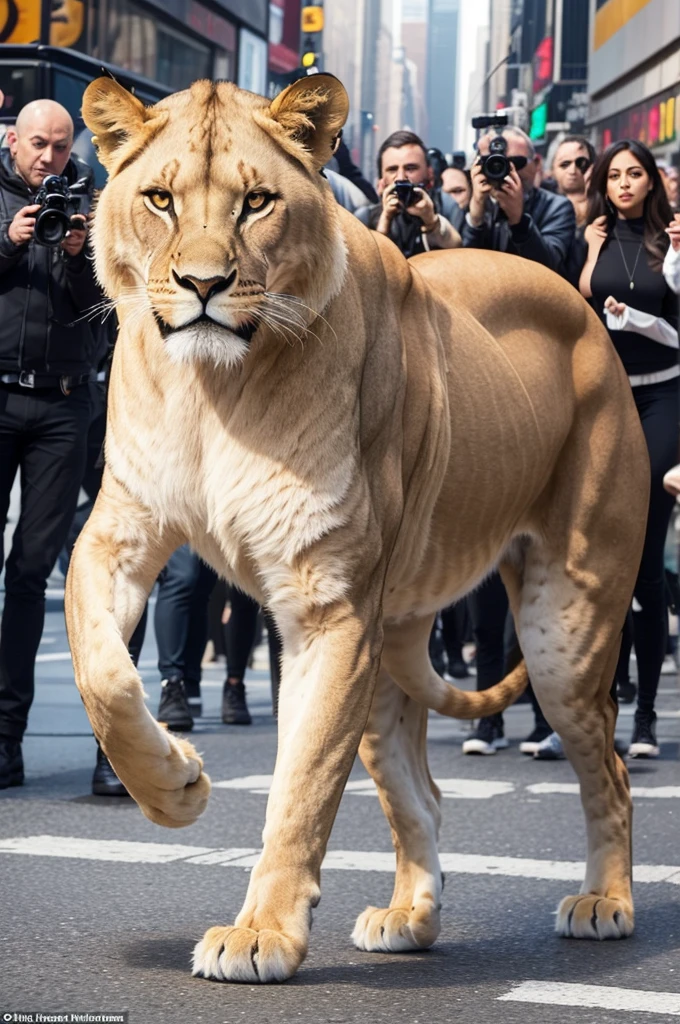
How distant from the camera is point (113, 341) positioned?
6727 mm

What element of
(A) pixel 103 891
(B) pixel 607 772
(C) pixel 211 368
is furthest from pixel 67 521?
(C) pixel 211 368

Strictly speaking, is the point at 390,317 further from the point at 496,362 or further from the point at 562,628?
the point at 562,628

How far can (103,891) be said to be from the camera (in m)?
4.48

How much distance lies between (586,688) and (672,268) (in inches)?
102

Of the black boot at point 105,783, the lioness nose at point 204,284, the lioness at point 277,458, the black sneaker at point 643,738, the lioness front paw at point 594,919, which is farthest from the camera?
the black sneaker at point 643,738

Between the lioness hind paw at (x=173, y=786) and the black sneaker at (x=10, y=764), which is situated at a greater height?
the lioness hind paw at (x=173, y=786)

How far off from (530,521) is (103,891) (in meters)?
1.30

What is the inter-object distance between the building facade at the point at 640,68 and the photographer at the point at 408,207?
56.1ft

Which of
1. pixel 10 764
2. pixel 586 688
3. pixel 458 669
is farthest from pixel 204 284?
pixel 458 669

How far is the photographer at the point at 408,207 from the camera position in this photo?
6.84 metres

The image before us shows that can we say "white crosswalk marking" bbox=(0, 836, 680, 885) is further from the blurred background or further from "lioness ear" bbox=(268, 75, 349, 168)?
the blurred background

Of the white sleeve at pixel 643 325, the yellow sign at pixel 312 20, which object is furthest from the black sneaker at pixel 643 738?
the yellow sign at pixel 312 20

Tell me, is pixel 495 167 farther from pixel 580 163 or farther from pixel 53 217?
pixel 580 163

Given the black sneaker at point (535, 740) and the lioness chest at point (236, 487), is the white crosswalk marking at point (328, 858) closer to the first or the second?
the lioness chest at point (236, 487)
